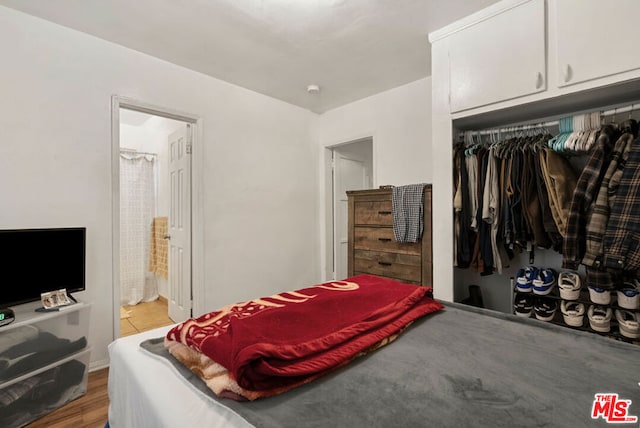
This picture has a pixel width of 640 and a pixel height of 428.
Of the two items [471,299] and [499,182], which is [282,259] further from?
[499,182]

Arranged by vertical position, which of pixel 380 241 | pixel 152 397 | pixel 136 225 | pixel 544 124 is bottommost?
pixel 152 397

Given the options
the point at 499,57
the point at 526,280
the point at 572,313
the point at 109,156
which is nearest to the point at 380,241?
the point at 526,280

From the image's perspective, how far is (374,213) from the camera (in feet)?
9.00

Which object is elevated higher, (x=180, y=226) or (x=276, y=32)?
(x=276, y=32)

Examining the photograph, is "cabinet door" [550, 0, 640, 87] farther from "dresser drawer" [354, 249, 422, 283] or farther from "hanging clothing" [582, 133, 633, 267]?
"dresser drawer" [354, 249, 422, 283]

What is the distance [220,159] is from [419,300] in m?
2.34

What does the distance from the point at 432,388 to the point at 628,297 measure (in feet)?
5.33

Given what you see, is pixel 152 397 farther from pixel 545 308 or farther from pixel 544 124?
pixel 544 124

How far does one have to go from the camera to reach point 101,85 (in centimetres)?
227

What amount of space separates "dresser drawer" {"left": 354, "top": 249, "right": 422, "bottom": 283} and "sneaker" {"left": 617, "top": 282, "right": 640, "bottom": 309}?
3.70 feet

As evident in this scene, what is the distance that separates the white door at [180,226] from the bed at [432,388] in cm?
180

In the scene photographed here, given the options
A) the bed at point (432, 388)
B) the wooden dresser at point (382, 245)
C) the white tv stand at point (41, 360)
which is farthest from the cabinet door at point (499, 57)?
the white tv stand at point (41, 360)

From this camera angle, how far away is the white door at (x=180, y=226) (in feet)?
9.32

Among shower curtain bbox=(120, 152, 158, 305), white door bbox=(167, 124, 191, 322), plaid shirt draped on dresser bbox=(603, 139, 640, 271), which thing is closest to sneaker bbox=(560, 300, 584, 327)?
plaid shirt draped on dresser bbox=(603, 139, 640, 271)
